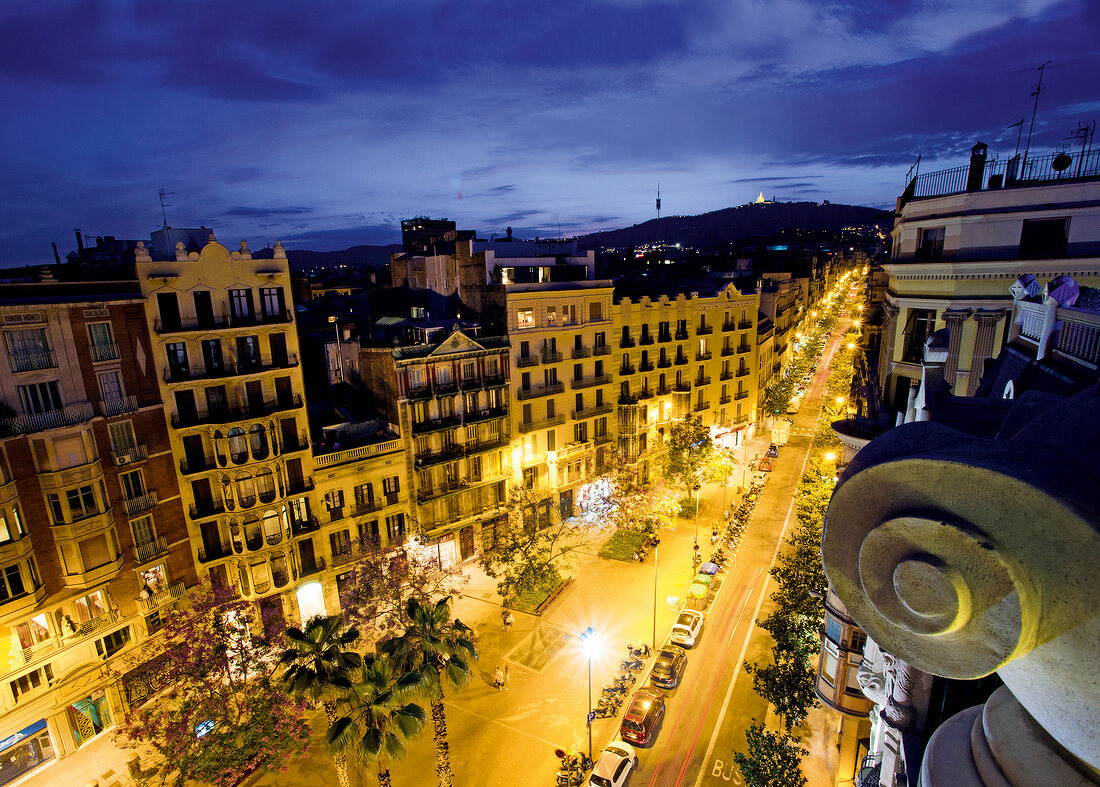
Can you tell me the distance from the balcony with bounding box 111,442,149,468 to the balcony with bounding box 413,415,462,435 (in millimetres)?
16499

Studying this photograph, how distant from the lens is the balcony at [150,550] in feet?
104

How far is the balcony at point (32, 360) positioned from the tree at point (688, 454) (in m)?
45.7

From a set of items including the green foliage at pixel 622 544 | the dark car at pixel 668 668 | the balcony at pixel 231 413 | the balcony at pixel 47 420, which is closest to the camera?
the balcony at pixel 47 420

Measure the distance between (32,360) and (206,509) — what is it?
12006 mm

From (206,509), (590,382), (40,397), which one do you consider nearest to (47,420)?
(40,397)

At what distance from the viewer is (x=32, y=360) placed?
1096 inches

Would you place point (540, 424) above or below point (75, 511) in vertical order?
below

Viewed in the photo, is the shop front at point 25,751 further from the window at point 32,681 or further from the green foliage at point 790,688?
the green foliage at point 790,688

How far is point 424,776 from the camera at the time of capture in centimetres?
2814

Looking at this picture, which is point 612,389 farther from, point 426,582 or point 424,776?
point 424,776

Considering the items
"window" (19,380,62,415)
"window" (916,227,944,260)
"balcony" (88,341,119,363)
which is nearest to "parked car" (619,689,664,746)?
"window" (916,227,944,260)

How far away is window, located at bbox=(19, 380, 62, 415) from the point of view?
27656 mm

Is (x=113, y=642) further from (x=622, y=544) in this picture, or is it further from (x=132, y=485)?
(x=622, y=544)

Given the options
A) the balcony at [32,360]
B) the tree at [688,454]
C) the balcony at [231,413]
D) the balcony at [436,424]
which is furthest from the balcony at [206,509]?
the tree at [688,454]
